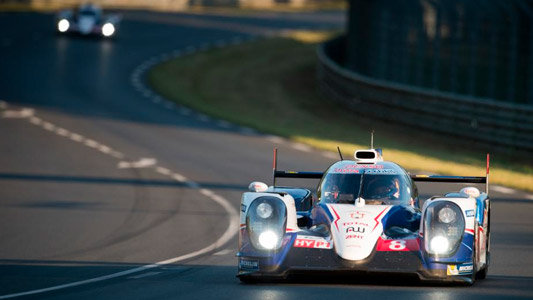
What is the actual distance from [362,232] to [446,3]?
2189 centimetres

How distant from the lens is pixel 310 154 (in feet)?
89.9

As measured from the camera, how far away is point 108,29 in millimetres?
54438

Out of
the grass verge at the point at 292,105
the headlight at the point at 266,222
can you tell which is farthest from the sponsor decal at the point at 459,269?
the grass verge at the point at 292,105

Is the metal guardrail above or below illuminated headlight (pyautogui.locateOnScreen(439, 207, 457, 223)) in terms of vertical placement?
Result: below

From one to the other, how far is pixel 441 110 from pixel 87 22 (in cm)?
2607

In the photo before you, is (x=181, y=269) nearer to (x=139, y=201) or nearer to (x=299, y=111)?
(x=139, y=201)

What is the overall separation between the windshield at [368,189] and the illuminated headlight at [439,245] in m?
1.33

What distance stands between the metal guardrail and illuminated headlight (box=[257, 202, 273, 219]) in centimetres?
1644

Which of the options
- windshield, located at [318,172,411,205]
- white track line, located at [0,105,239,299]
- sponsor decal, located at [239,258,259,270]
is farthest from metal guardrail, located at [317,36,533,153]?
sponsor decal, located at [239,258,259,270]

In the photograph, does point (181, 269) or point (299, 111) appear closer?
point (181, 269)

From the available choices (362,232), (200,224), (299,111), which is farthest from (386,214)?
(299,111)

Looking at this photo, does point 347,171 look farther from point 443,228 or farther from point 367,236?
point 443,228

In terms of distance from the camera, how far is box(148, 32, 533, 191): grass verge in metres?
27.3

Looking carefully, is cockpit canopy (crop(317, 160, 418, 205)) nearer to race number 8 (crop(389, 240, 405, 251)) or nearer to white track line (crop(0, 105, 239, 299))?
race number 8 (crop(389, 240, 405, 251))
